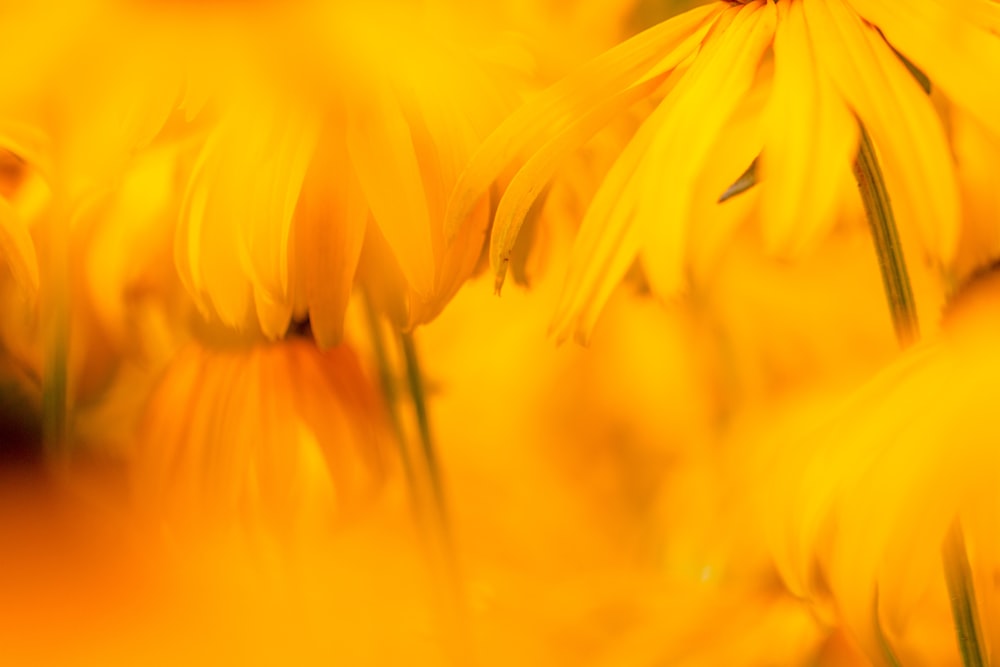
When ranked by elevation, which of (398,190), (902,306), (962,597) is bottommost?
(962,597)

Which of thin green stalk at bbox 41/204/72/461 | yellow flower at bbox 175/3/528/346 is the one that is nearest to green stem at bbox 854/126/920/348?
yellow flower at bbox 175/3/528/346

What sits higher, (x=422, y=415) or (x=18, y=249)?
(x=18, y=249)

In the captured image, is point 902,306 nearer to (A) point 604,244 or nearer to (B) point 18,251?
(A) point 604,244

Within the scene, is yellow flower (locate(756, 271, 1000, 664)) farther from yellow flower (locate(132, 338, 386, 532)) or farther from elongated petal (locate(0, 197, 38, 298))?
elongated petal (locate(0, 197, 38, 298))

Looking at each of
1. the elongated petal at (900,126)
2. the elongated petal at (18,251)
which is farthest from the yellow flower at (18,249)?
the elongated petal at (900,126)

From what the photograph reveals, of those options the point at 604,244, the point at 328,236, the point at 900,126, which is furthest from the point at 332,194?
the point at 900,126

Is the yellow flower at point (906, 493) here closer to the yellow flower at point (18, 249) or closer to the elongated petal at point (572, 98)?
the elongated petal at point (572, 98)

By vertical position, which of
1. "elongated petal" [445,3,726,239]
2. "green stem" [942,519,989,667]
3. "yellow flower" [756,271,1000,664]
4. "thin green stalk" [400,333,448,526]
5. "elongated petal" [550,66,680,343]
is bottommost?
"green stem" [942,519,989,667]
